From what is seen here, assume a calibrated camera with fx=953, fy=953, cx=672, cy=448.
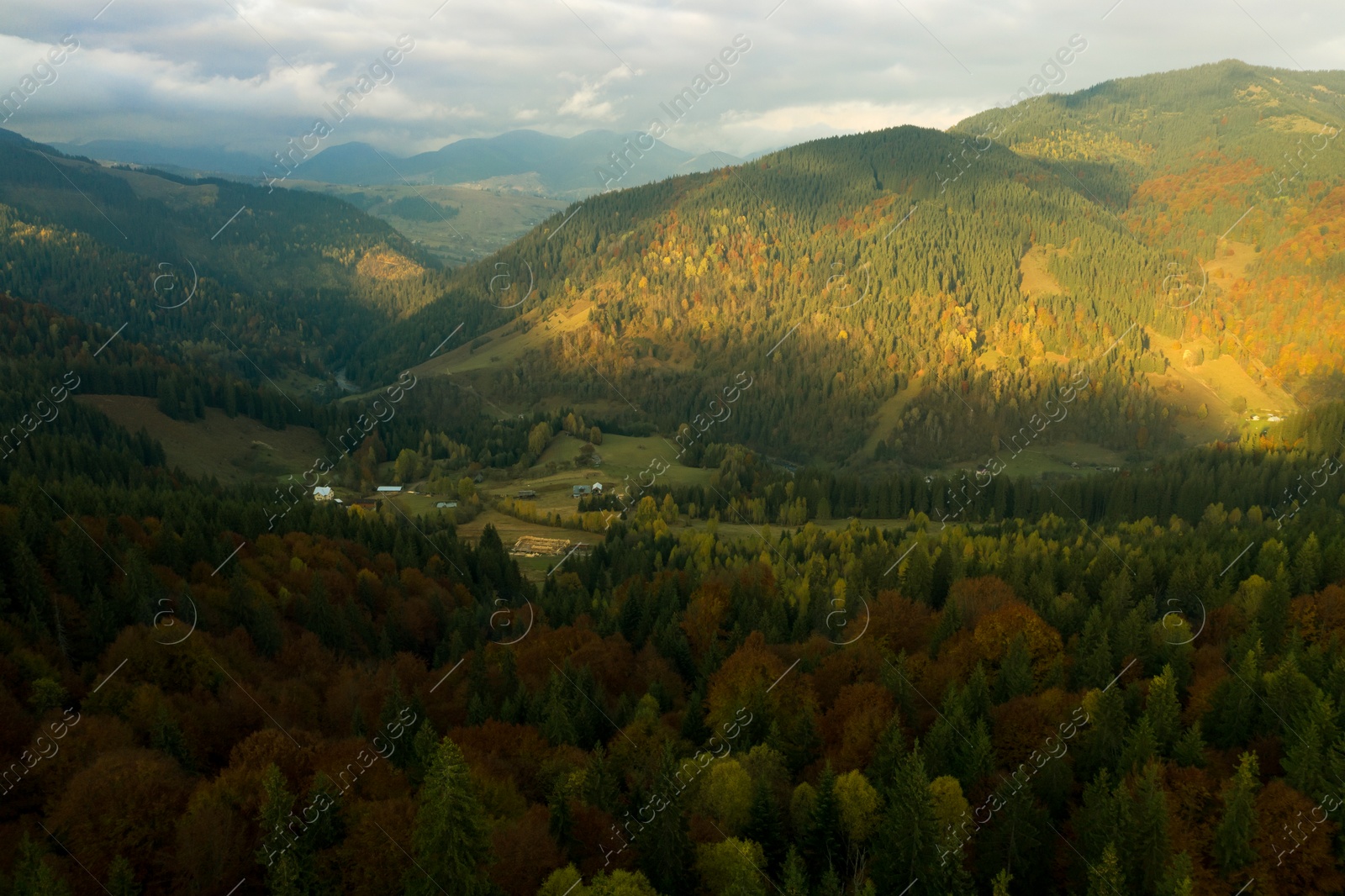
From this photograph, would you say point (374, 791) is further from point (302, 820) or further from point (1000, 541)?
point (1000, 541)

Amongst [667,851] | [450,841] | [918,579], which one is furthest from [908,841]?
[918,579]

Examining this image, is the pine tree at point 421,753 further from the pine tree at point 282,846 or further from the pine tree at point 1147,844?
the pine tree at point 1147,844

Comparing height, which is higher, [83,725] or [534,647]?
[83,725]

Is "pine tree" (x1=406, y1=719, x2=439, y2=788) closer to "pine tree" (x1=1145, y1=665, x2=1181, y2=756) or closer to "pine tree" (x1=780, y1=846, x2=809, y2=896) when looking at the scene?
"pine tree" (x1=780, y1=846, x2=809, y2=896)

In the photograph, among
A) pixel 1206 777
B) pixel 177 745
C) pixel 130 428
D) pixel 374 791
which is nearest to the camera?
pixel 374 791

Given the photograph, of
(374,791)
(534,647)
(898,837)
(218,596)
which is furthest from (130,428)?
(898,837)

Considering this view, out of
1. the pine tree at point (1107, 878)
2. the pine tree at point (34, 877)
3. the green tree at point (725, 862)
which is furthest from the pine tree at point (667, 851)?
the pine tree at point (34, 877)
